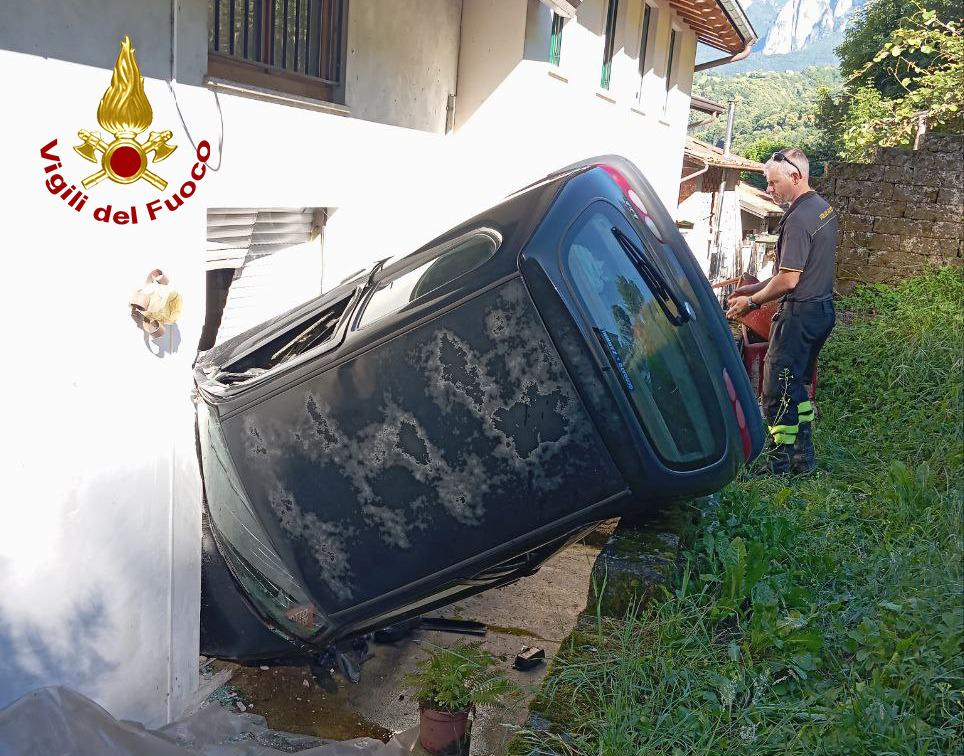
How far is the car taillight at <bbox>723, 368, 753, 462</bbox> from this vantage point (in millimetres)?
3309

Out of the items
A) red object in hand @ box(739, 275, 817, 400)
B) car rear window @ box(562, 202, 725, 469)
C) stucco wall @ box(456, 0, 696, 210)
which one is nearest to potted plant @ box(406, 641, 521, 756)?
car rear window @ box(562, 202, 725, 469)

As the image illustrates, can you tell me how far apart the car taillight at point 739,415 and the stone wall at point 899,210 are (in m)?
6.29

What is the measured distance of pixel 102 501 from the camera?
3578mm

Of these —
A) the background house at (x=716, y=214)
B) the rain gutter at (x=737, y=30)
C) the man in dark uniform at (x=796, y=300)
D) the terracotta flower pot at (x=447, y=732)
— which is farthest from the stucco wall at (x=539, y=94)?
the background house at (x=716, y=214)

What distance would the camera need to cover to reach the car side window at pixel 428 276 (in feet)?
10.5

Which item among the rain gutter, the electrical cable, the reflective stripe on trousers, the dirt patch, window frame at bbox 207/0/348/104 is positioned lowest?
the dirt patch

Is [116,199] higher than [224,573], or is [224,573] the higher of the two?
[116,199]

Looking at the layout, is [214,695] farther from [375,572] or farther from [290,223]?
[290,223]

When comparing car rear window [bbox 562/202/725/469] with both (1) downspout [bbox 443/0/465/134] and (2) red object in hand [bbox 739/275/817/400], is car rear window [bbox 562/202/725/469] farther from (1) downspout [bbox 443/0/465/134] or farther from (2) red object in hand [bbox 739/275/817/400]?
(1) downspout [bbox 443/0/465/134]

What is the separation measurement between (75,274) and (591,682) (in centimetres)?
233

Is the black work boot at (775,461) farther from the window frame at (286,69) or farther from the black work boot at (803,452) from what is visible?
the window frame at (286,69)

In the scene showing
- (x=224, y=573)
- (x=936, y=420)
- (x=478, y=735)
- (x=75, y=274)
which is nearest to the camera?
(x=75, y=274)

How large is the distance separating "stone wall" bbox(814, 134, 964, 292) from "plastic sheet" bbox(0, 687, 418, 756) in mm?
6978

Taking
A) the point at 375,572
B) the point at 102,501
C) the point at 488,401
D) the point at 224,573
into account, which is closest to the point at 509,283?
the point at 488,401
